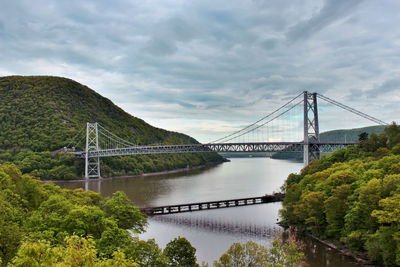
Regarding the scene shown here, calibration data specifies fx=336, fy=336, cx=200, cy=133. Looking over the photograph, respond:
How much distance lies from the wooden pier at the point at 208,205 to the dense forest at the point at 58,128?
Answer: 37885 millimetres

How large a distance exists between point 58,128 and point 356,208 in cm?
7679

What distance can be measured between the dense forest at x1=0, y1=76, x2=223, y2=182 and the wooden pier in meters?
37.9

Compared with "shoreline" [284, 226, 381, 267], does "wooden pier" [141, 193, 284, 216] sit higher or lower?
higher

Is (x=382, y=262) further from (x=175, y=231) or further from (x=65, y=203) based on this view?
(x=65, y=203)

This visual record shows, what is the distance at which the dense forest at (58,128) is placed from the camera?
223ft

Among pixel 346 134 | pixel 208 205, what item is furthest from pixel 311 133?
pixel 346 134

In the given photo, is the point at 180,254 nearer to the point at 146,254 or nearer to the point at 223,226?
the point at 146,254

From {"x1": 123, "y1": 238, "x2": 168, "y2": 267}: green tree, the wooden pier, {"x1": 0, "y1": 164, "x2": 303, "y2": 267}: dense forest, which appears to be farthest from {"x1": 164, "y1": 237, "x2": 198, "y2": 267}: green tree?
the wooden pier

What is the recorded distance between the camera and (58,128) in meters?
82.2

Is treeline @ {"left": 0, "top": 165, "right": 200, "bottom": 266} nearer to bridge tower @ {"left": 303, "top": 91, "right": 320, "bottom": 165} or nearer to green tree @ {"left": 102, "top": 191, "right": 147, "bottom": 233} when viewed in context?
green tree @ {"left": 102, "top": 191, "right": 147, "bottom": 233}

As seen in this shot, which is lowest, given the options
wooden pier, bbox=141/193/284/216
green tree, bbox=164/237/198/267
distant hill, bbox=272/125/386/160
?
wooden pier, bbox=141/193/284/216

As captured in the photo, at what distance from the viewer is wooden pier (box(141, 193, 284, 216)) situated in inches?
1268

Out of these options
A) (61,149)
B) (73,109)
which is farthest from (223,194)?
(73,109)

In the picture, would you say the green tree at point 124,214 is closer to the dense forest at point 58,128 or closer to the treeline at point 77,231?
the treeline at point 77,231
